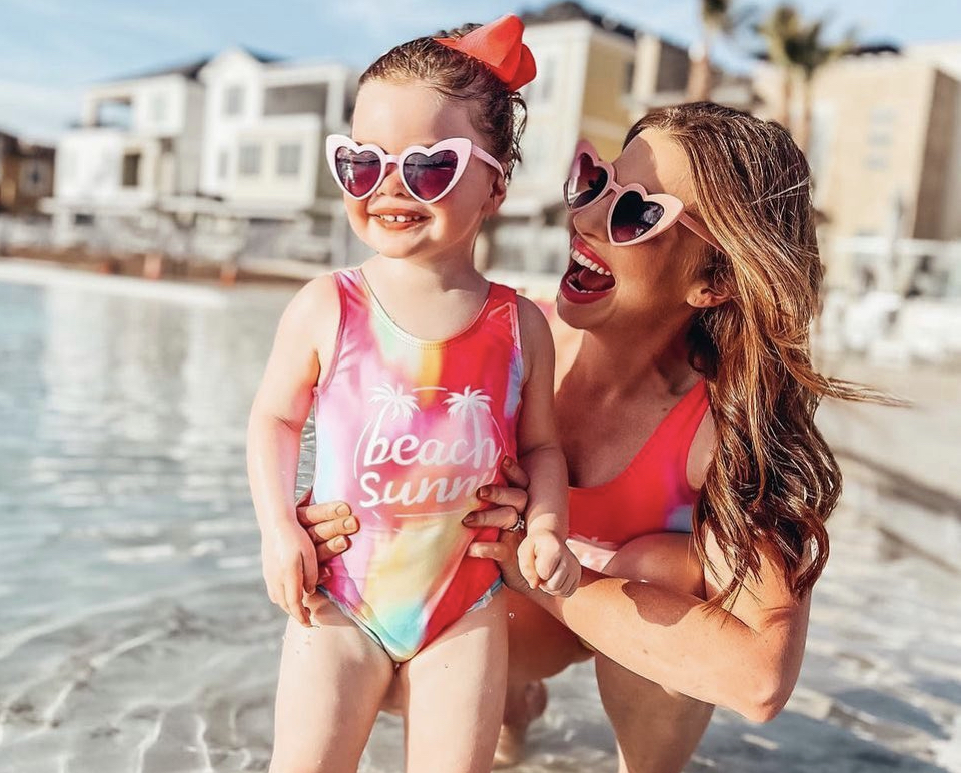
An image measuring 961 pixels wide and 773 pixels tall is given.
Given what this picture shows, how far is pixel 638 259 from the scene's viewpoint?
2266 millimetres

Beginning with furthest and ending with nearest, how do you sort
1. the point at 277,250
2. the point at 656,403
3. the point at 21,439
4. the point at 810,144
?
the point at 277,250 < the point at 810,144 < the point at 21,439 < the point at 656,403

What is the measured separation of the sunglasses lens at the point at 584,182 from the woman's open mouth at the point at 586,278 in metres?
0.09

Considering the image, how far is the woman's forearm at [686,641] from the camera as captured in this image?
2061 millimetres

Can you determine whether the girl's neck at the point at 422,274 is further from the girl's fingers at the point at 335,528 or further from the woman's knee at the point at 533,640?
the woman's knee at the point at 533,640

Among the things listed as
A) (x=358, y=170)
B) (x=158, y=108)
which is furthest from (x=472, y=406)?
(x=158, y=108)

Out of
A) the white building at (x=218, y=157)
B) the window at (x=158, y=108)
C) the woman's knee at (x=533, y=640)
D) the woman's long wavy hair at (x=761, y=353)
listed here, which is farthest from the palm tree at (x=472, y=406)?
the window at (x=158, y=108)

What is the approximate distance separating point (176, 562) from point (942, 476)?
5218mm

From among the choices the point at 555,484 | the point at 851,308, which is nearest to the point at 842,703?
the point at 555,484

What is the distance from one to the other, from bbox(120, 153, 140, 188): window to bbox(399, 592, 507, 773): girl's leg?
56.1 meters

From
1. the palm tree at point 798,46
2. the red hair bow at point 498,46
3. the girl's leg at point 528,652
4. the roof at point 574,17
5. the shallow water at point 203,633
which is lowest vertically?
the shallow water at point 203,633

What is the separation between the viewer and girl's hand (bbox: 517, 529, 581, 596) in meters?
1.88

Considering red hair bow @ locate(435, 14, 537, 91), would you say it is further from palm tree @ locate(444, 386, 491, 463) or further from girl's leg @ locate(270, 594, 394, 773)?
girl's leg @ locate(270, 594, 394, 773)

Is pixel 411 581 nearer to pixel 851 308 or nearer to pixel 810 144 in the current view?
pixel 851 308

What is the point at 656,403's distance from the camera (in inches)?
98.0
